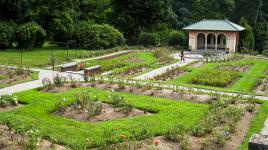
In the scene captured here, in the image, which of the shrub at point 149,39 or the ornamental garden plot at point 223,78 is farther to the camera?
the shrub at point 149,39

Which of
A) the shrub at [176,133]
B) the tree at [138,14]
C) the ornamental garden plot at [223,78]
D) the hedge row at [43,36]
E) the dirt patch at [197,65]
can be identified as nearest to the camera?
the shrub at [176,133]

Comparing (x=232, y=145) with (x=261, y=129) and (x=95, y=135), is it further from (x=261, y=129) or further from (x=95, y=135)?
(x=95, y=135)

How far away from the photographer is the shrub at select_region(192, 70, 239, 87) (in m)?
20.5

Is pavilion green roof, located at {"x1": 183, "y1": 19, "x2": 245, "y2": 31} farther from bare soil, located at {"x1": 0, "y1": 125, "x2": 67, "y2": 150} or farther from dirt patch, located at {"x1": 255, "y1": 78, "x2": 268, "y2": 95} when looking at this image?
bare soil, located at {"x1": 0, "y1": 125, "x2": 67, "y2": 150}

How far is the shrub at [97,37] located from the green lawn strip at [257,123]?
2369cm

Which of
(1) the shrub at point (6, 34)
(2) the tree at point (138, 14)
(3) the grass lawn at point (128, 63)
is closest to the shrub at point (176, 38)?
(2) the tree at point (138, 14)

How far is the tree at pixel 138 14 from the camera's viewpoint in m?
42.3

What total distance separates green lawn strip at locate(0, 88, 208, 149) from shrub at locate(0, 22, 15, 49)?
19.2 metres

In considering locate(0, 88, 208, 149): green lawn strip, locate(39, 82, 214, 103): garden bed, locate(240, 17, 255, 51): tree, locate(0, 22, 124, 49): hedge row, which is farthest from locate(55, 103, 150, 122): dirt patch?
locate(240, 17, 255, 51): tree

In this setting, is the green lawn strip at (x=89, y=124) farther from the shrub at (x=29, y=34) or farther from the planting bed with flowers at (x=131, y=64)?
the shrub at (x=29, y=34)

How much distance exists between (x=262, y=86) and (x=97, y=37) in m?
19.7

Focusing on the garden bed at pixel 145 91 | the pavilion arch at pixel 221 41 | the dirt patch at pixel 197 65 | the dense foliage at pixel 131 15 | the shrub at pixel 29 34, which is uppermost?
the dense foliage at pixel 131 15

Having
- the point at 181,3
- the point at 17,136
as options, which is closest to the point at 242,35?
the point at 181,3

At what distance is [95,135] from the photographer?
36.0ft
